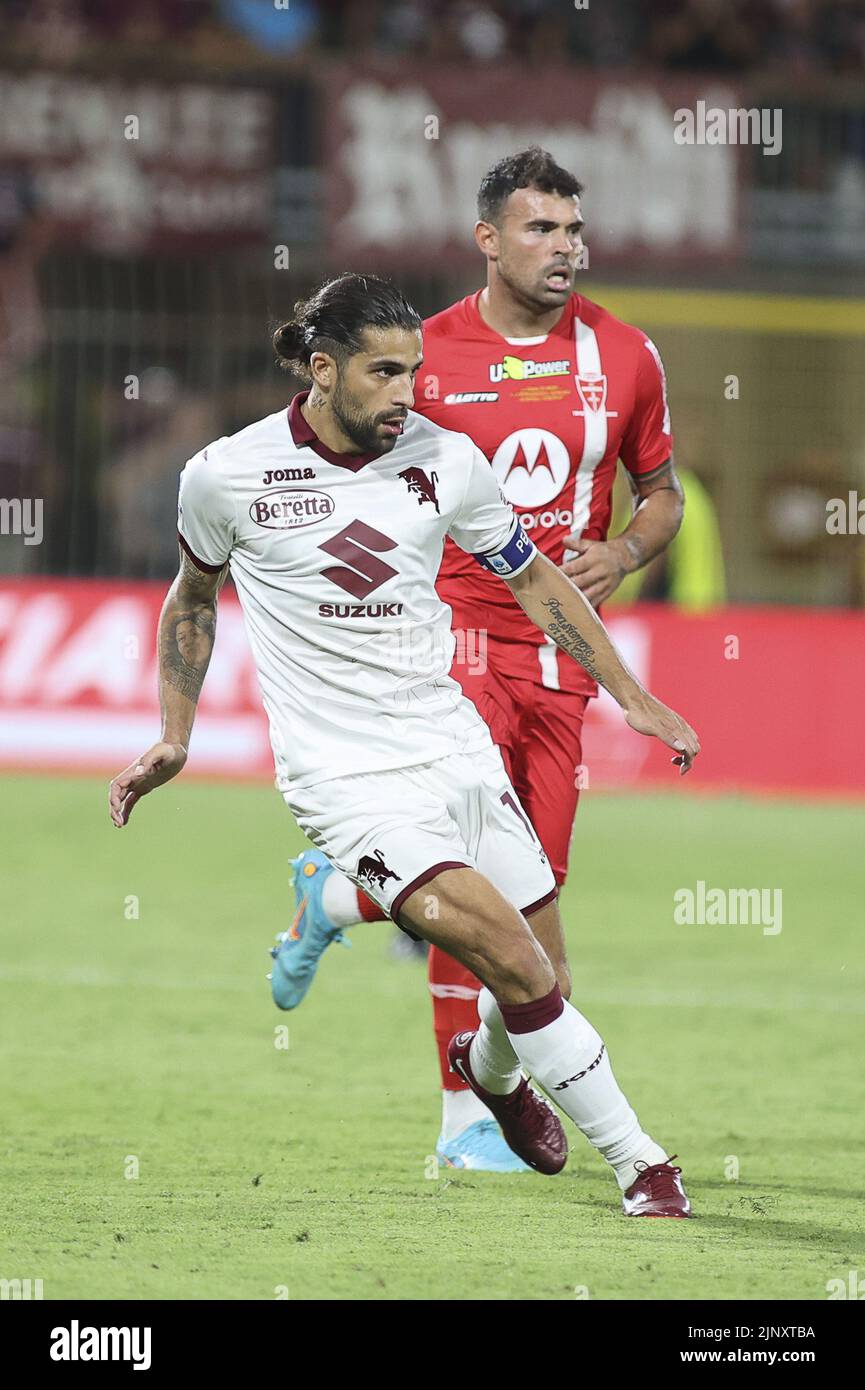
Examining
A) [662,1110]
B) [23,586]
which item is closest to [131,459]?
[23,586]

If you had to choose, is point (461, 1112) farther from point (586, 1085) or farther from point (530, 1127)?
point (586, 1085)

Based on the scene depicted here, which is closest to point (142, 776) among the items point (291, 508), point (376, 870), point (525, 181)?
point (376, 870)

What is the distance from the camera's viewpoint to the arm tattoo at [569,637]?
575cm

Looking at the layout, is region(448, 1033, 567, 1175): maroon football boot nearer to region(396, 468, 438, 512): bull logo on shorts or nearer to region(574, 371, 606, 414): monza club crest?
region(396, 468, 438, 512): bull logo on shorts

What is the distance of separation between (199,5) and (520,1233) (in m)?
16.4

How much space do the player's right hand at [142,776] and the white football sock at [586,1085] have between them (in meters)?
1.09

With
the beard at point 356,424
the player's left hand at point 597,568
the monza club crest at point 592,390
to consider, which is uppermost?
the monza club crest at point 592,390

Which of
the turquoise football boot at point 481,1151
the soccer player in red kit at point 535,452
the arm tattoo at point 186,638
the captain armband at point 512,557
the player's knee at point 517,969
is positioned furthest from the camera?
the soccer player in red kit at point 535,452

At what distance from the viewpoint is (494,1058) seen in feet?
19.4

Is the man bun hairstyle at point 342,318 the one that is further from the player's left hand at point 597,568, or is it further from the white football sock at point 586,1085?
the white football sock at point 586,1085

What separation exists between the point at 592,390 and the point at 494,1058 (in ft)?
6.47

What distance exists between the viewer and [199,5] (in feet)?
65.2

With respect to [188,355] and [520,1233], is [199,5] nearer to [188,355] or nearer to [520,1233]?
[188,355]

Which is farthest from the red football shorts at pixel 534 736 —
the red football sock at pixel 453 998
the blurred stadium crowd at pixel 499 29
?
the blurred stadium crowd at pixel 499 29
